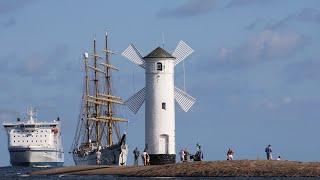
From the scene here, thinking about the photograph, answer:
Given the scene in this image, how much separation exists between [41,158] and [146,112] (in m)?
93.9

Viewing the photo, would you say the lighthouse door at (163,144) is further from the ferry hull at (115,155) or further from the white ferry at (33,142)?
the white ferry at (33,142)

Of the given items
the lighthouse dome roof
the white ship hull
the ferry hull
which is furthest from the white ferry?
the lighthouse dome roof

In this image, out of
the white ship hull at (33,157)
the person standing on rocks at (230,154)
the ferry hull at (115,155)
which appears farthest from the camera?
the white ship hull at (33,157)

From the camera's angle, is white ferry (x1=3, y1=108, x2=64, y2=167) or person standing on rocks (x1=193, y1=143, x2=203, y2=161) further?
white ferry (x1=3, y1=108, x2=64, y2=167)

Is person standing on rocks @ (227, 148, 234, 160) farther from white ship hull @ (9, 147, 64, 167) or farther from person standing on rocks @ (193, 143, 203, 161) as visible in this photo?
white ship hull @ (9, 147, 64, 167)

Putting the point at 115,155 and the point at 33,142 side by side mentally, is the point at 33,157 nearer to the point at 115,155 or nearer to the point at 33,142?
the point at 33,142

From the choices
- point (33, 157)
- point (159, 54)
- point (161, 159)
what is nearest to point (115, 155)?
point (161, 159)

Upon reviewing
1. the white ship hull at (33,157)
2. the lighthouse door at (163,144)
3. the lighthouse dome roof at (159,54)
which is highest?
the lighthouse dome roof at (159,54)

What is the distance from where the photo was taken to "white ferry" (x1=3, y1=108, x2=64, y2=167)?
166625mm

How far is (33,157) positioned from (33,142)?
3.69 m

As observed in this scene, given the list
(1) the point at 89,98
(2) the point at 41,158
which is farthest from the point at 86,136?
(2) the point at 41,158

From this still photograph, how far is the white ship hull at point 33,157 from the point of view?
544 feet

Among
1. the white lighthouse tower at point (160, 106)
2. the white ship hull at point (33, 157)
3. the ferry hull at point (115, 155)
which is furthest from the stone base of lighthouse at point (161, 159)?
the white ship hull at point (33, 157)

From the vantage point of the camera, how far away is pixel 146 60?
77125 millimetres
